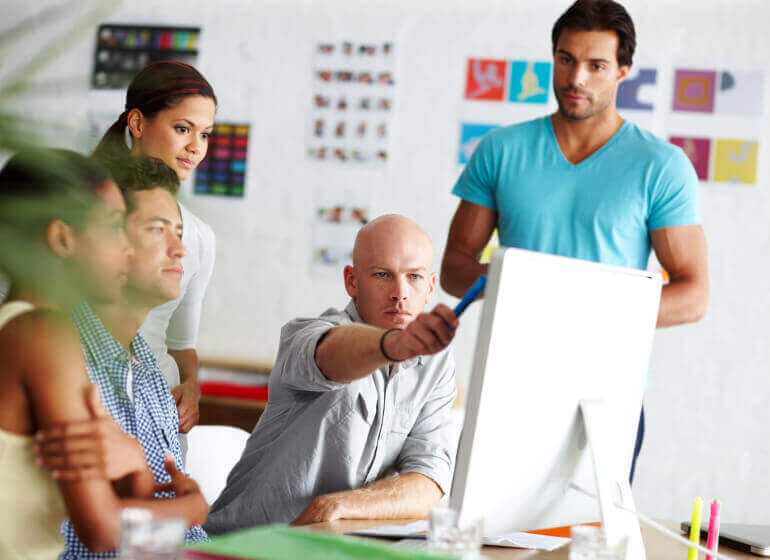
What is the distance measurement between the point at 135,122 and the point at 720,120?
2259 millimetres

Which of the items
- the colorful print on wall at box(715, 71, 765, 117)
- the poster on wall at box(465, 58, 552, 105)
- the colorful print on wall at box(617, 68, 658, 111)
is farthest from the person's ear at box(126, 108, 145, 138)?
the colorful print on wall at box(715, 71, 765, 117)

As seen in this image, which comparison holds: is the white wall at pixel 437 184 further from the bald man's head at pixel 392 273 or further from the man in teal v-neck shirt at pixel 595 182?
the bald man's head at pixel 392 273

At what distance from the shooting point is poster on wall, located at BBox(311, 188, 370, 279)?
11.0 feet

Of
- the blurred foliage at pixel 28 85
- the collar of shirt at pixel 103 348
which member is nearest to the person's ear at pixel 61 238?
A: the blurred foliage at pixel 28 85

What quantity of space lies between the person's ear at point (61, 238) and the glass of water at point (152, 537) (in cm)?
23

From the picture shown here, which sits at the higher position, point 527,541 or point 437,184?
point 437,184

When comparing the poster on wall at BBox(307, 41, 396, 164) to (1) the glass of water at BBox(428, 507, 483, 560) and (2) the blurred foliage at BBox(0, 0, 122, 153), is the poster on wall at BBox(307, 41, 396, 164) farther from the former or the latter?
A: (2) the blurred foliage at BBox(0, 0, 122, 153)

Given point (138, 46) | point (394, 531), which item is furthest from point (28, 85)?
point (138, 46)

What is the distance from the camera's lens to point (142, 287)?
3.73 feet

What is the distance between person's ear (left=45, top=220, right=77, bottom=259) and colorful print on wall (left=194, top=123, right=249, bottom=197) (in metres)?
2.96

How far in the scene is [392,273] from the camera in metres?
1.55

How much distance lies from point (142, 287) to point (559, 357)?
0.57 metres

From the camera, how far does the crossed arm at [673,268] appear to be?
1834 millimetres

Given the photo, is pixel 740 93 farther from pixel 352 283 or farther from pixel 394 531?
pixel 394 531
